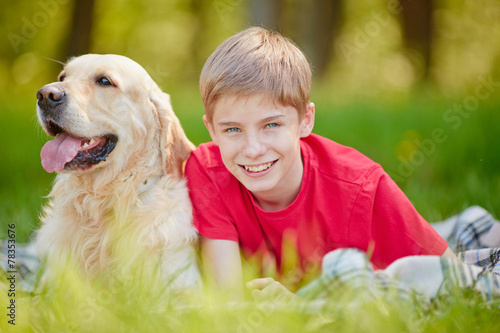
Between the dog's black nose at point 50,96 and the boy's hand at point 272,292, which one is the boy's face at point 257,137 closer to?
the boy's hand at point 272,292

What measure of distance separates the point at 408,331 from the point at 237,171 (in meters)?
1.14

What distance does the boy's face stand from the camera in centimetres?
233

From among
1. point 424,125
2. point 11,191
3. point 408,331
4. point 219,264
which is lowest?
point 408,331

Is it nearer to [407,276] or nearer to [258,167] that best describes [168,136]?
[258,167]

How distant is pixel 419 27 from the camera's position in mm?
10758

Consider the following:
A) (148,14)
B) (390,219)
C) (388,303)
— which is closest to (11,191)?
(390,219)

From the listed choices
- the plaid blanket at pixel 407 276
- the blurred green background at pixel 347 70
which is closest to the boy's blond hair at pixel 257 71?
the plaid blanket at pixel 407 276

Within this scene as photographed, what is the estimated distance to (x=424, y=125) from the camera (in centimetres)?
506

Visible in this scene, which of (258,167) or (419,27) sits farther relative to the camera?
(419,27)

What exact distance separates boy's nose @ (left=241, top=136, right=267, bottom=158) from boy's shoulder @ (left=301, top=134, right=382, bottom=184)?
39cm

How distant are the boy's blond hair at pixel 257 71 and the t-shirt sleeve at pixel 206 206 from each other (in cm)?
29

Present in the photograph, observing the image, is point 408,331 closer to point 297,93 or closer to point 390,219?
point 390,219

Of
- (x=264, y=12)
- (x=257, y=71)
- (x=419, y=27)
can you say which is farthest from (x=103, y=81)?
(x=419, y=27)

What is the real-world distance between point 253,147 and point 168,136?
50cm
